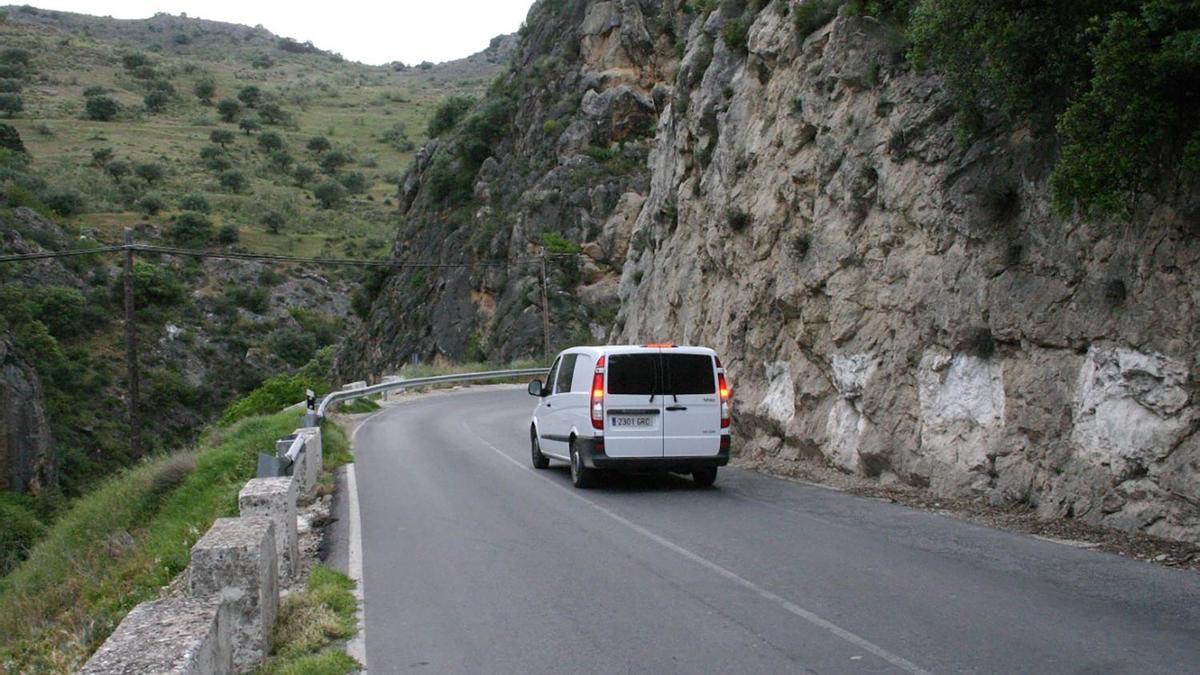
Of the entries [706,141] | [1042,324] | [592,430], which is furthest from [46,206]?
[1042,324]

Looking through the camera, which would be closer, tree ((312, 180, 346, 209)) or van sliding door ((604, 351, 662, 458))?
van sliding door ((604, 351, 662, 458))

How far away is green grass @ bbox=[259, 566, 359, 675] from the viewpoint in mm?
6309

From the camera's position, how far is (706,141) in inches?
947

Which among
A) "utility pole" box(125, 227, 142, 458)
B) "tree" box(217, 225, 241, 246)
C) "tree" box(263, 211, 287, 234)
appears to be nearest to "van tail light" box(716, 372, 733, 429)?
"utility pole" box(125, 227, 142, 458)

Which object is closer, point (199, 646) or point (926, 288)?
point (199, 646)

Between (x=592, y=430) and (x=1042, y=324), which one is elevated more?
(x=1042, y=324)

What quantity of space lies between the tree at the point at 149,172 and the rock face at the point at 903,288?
69.4 metres

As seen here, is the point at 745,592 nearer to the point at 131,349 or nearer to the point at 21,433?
the point at 131,349

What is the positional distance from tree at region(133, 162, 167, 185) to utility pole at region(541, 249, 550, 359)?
51.8 meters

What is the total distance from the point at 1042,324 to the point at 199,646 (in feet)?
33.2

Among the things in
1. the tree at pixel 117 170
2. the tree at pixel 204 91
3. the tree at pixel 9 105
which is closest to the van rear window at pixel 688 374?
the tree at pixel 117 170

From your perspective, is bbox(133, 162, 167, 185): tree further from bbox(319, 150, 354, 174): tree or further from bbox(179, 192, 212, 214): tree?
bbox(319, 150, 354, 174): tree

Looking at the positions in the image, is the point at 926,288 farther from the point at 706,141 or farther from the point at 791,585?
the point at 706,141

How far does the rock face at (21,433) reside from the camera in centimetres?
3841
